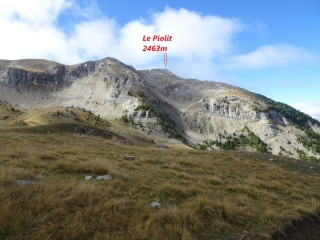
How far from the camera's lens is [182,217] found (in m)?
7.29

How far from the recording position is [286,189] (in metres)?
13.8

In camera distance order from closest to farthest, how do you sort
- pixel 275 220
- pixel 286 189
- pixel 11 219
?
1. pixel 11 219
2. pixel 275 220
3. pixel 286 189

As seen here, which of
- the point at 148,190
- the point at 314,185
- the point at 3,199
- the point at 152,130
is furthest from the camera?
the point at 152,130

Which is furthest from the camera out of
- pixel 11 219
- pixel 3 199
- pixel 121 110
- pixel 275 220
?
pixel 121 110

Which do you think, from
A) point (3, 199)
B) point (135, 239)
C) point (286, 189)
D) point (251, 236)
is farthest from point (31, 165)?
point (286, 189)

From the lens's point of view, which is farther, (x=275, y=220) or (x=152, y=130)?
(x=152, y=130)

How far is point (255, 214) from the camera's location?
28.5ft

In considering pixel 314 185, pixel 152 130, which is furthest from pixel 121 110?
pixel 314 185

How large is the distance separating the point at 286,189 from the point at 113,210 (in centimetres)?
1130

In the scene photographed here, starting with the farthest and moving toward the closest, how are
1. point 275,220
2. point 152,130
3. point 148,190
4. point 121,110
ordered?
point 121,110, point 152,130, point 148,190, point 275,220

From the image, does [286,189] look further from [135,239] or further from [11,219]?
[11,219]

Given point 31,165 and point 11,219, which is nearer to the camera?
point 11,219

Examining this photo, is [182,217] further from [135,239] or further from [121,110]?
[121,110]

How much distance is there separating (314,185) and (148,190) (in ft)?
45.8
